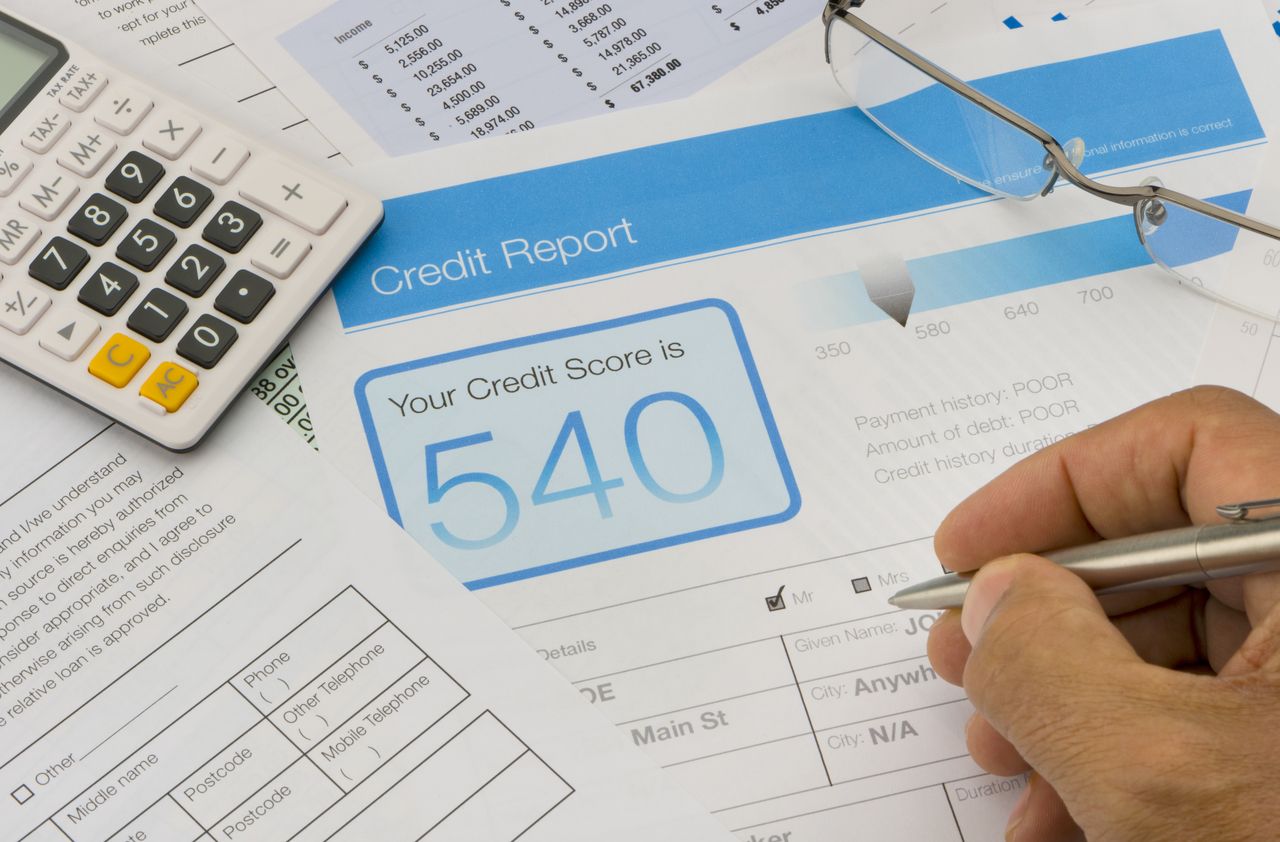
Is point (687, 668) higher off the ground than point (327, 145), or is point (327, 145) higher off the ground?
point (327, 145)

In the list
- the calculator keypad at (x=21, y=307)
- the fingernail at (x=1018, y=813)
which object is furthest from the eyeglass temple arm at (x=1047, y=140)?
the calculator keypad at (x=21, y=307)

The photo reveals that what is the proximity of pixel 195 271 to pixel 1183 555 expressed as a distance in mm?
347

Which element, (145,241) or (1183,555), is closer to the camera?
(1183,555)

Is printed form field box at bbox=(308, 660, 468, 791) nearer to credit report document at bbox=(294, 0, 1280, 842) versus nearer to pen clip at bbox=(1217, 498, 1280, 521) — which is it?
credit report document at bbox=(294, 0, 1280, 842)

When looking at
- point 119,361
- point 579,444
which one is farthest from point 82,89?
point 579,444

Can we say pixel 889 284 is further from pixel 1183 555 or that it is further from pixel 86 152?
pixel 86 152

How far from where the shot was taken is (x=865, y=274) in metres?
0.46

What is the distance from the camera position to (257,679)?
382 millimetres

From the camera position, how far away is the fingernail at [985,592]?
33cm

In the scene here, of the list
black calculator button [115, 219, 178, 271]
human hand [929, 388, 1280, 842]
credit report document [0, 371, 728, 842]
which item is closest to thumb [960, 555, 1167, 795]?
human hand [929, 388, 1280, 842]

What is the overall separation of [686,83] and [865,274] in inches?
4.8

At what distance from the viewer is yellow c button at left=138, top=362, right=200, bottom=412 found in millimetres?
414

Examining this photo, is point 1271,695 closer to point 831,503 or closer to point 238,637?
point 831,503

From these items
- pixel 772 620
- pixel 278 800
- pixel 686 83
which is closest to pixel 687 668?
pixel 772 620
